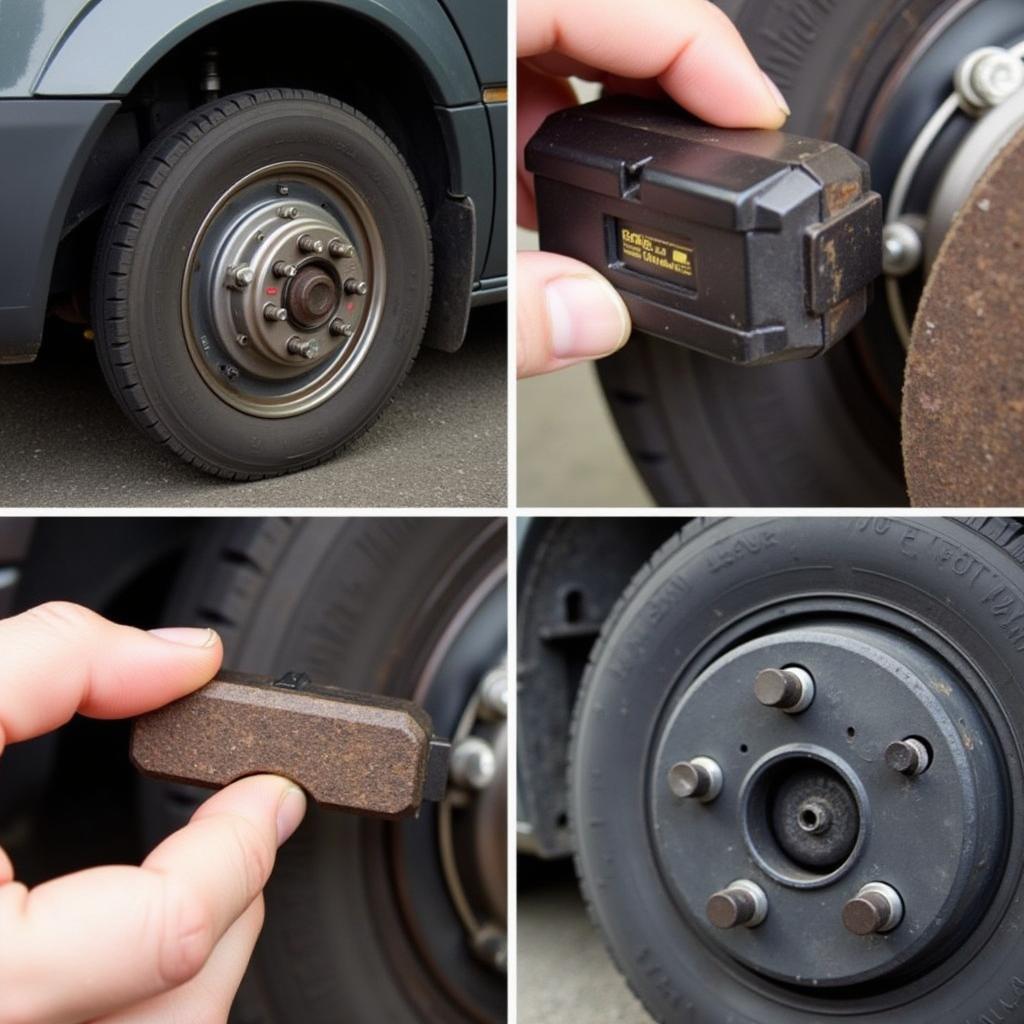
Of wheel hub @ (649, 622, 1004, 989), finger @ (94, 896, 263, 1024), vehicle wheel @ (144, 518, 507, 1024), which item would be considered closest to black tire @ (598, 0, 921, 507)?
vehicle wheel @ (144, 518, 507, 1024)

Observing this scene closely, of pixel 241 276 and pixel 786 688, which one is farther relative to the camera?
pixel 241 276

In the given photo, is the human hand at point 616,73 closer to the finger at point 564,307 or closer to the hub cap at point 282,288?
the finger at point 564,307

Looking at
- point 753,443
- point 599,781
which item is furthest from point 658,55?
point 599,781

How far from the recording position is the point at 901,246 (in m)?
1.44

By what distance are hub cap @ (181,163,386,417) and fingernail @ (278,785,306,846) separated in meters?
0.81

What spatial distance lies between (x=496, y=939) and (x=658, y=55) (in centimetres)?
107

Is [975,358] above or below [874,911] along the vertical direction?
above

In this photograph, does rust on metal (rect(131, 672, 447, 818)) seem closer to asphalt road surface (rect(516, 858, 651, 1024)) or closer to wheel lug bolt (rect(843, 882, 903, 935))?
wheel lug bolt (rect(843, 882, 903, 935))

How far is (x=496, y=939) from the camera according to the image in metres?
1.45

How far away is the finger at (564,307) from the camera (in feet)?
4.35

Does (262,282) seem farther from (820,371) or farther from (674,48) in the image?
(820,371)

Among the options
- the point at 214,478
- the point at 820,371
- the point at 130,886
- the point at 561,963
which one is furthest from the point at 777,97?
the point at 561,963

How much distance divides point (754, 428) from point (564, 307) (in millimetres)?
410

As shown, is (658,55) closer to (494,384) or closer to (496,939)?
(494,384)
